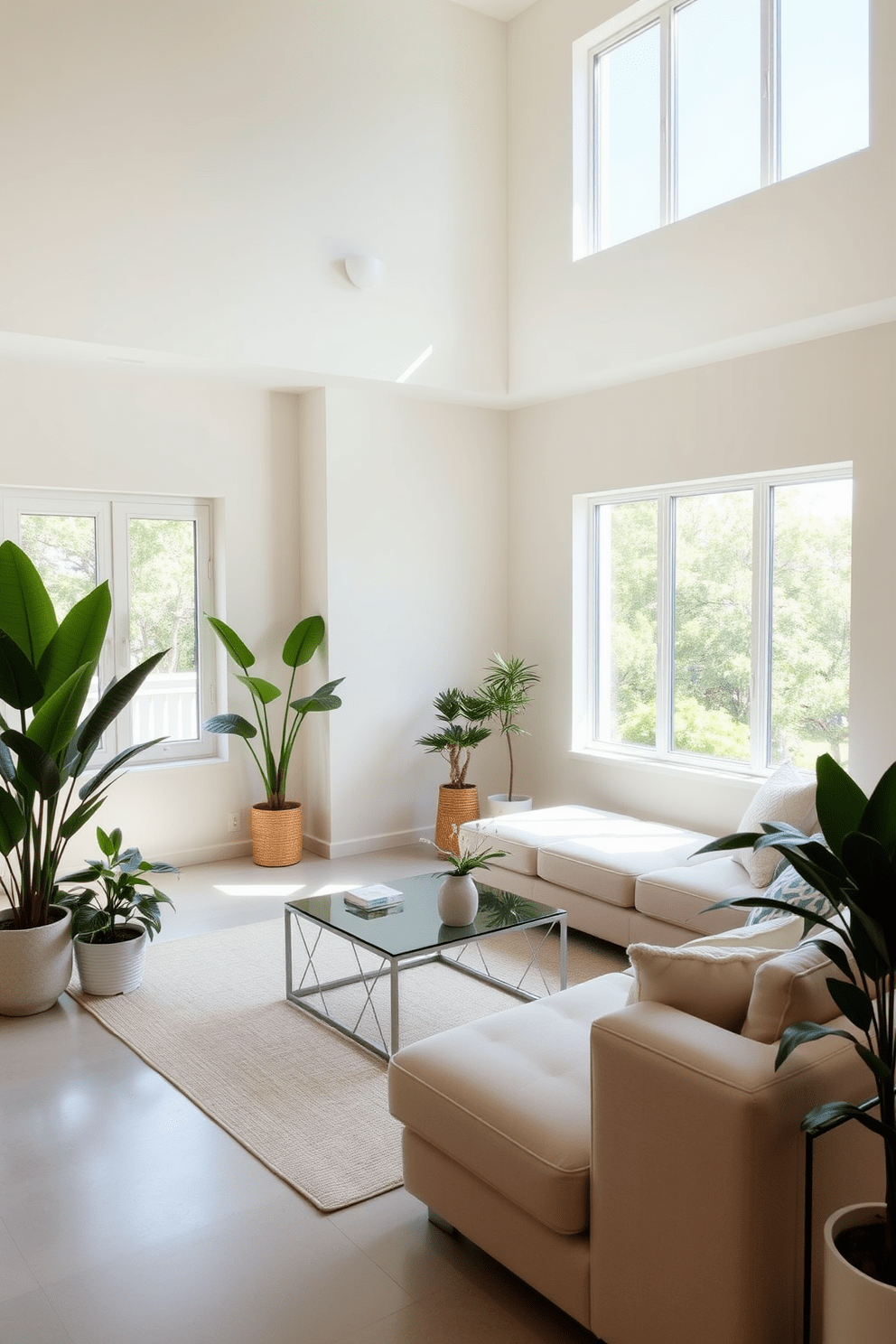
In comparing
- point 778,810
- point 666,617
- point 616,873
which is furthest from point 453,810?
point 778,810

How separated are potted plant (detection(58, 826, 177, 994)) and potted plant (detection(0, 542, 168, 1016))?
10 centimetres

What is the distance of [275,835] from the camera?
6016 millimetres

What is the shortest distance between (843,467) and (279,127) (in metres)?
3.39

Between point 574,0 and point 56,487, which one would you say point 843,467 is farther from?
point 56,487

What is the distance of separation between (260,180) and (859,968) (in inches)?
199

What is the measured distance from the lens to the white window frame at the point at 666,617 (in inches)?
209

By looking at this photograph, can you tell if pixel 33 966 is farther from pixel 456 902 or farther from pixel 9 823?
pixel 456 902

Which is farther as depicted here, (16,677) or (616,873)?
(616,873)

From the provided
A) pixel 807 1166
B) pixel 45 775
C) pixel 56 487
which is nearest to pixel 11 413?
pixel 56 487

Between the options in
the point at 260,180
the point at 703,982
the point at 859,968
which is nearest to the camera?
the point at 859,968

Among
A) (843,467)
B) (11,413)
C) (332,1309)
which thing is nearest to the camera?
(332,1309)

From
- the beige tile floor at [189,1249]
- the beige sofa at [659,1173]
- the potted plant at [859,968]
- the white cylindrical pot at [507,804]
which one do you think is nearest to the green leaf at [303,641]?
the white cylindrical pot at [507,804]

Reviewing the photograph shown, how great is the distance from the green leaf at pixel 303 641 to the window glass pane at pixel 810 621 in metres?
2.55

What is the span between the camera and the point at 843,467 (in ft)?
16.1
